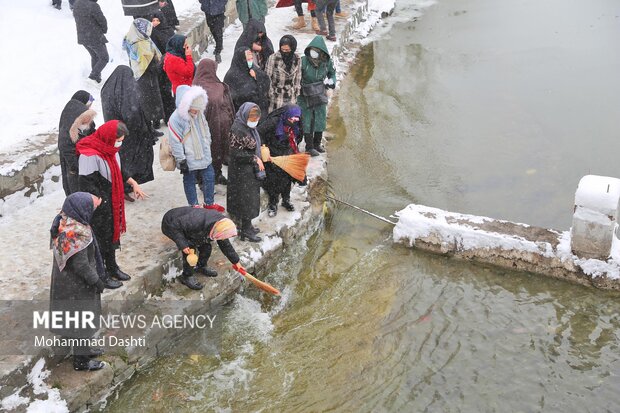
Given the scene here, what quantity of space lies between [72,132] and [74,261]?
4.93ft

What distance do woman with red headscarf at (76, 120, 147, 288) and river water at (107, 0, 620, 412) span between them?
41.2 inches

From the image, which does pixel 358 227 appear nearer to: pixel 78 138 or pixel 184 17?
pixel 78 138

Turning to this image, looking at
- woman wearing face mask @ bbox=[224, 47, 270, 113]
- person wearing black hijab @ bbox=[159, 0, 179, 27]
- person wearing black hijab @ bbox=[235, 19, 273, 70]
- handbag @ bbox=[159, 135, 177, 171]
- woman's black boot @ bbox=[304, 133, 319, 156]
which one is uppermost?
person wearing black hijab @ bbox=[159, 0, 179, 27]

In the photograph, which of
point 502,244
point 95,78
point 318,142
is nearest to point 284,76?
point 318,142

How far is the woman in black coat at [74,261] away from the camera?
4941 millimetres

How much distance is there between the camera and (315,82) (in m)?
8.66

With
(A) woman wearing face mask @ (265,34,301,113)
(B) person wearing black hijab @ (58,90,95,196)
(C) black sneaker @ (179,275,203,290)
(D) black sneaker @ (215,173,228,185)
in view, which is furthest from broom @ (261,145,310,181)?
(B) person wearing black hijab @ (58,90,95,196)

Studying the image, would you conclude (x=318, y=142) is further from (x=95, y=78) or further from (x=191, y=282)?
(x=191, y=282)

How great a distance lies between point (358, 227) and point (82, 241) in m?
3.85

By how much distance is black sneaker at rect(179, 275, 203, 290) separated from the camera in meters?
6.37

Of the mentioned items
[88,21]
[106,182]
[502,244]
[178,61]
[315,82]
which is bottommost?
[502,244]

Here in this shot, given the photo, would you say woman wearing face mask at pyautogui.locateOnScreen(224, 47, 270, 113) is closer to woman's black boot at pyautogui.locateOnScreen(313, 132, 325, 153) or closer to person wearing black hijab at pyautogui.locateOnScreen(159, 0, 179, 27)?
woman's black boot at pyautogui.locateOnScreen(313, 132, 325, 153)

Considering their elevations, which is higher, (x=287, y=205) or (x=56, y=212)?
(x=56, y=212)

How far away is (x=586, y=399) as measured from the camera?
5.56m
